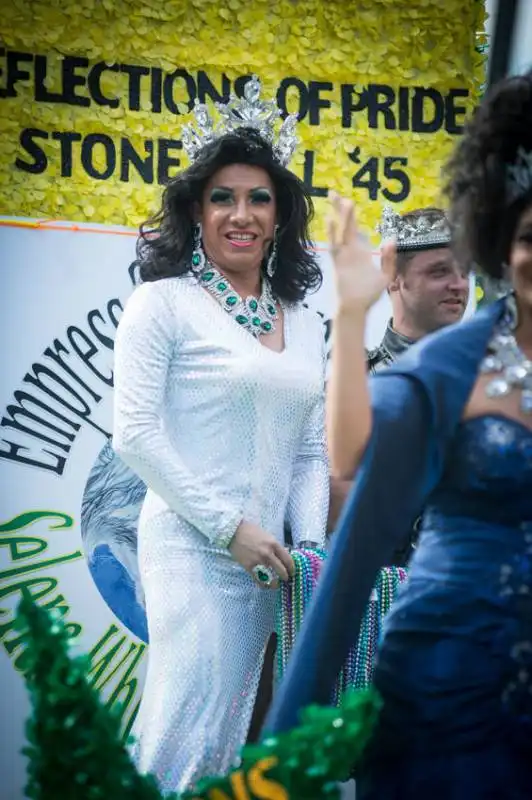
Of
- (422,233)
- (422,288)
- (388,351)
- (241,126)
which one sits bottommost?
(388,351)

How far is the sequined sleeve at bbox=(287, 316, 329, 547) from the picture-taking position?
3.85 m

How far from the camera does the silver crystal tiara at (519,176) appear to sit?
2594 millimetres

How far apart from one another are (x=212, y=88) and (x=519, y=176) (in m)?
2.61

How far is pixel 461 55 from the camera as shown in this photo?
520 centimetres

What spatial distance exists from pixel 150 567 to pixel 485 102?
1.57m

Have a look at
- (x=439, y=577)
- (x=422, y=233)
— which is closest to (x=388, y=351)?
(x=422, y=233)

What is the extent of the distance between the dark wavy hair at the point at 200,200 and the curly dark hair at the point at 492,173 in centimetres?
137

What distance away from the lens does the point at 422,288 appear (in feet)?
15.3

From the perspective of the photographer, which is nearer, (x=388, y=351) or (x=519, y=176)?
(x=519, y=176)

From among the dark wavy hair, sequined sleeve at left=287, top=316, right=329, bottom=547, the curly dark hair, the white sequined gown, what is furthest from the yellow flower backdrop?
the curly dark hair

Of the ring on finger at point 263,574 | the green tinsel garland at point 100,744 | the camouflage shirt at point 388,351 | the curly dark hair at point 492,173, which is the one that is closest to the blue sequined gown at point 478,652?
the green tinsel garland at point 100,744

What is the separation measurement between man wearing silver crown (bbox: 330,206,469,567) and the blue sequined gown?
2099 millimetres

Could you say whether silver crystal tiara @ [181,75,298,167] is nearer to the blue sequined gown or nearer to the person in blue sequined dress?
the person in blue sequined dress

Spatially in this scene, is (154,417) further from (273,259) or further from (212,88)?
(212,88)
